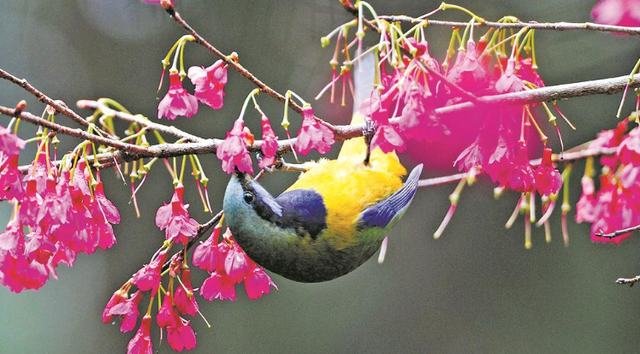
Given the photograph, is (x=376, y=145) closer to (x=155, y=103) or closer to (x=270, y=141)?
(x=270, y=141)

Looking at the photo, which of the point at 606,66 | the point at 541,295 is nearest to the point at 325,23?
the point at 606,66

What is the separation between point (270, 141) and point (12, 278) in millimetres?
606

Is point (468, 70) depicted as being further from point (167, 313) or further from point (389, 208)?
point (167, 313)

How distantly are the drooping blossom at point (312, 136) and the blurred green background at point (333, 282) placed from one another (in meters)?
2.73

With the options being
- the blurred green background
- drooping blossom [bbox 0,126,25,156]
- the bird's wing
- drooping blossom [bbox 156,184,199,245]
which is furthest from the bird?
the blurred green background

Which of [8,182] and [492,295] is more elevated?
[492,295]

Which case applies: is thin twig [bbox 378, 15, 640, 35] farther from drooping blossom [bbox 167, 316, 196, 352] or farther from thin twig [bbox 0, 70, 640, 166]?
drooping blossom [bbox 167, 316, 196, 352]

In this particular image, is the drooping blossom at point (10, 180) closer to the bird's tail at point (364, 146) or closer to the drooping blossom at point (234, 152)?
the drooping blossom at point (234, 152)

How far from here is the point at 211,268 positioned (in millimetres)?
1523

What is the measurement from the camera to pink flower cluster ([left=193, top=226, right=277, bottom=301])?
1.52 meters

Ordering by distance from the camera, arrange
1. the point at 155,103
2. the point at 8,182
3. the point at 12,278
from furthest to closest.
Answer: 1. the point at 155,103
2. the point at 12,278
3. the point at 8,182

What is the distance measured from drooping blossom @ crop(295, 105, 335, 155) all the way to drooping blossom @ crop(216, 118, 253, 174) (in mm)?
103

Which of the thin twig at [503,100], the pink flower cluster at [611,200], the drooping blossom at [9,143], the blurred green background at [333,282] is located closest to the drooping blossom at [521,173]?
the thin twig at [503,100]

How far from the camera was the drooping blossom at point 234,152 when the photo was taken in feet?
4.06
